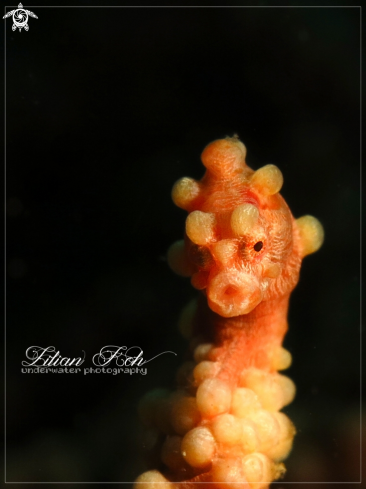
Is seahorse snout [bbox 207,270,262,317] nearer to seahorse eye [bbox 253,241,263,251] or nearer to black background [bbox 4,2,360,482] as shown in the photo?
seahorse eye [bbox 253,241,263,251]

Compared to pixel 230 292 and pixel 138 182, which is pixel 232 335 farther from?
pixel 138 182

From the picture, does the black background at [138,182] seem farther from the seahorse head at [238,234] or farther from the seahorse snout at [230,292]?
the seahorse snout at [230,292]

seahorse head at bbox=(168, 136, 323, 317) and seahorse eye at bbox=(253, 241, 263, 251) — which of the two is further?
seahorse eye at bbox=(253, 241, 263, 251)

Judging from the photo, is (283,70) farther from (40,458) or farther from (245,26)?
(40,458)

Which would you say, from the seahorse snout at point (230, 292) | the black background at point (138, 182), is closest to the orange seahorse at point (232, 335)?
the seahorse snout at point (230, 292)

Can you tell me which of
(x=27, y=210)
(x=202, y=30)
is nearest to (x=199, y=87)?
(x=202, y=30)

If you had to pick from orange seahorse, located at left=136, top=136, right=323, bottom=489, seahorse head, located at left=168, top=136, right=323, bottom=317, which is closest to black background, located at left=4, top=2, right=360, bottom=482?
orange seahorse, located at left=136, top=136, right=323, bottom=489

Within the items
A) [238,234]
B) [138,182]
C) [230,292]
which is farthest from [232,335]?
[138,182]
